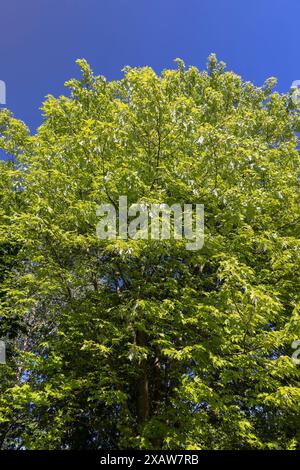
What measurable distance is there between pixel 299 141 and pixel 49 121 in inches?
367

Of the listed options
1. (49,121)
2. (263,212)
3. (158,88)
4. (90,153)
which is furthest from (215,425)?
(49,121)

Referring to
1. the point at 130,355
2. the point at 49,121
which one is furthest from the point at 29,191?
the point at 130,355

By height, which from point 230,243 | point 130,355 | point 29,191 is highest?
point 29,191

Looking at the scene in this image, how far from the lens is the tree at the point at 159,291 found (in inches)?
285

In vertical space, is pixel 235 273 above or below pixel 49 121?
below

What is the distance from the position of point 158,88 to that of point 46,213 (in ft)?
11.7

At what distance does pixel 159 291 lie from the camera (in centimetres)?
866

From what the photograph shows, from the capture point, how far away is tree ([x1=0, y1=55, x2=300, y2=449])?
7242 mm

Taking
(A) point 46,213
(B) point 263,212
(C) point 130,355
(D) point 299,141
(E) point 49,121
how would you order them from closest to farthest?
(C) point 130,355 < (A) point 46,213 < (B) point 263,212 < (E) point 49,121 < (D) point 299,141

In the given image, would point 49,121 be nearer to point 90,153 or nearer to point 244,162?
point 90,153

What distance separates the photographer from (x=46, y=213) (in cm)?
858

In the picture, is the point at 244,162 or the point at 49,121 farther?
the point at 49,121

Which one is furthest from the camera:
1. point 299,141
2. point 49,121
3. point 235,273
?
point 299,141

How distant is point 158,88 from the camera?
27.0ft
